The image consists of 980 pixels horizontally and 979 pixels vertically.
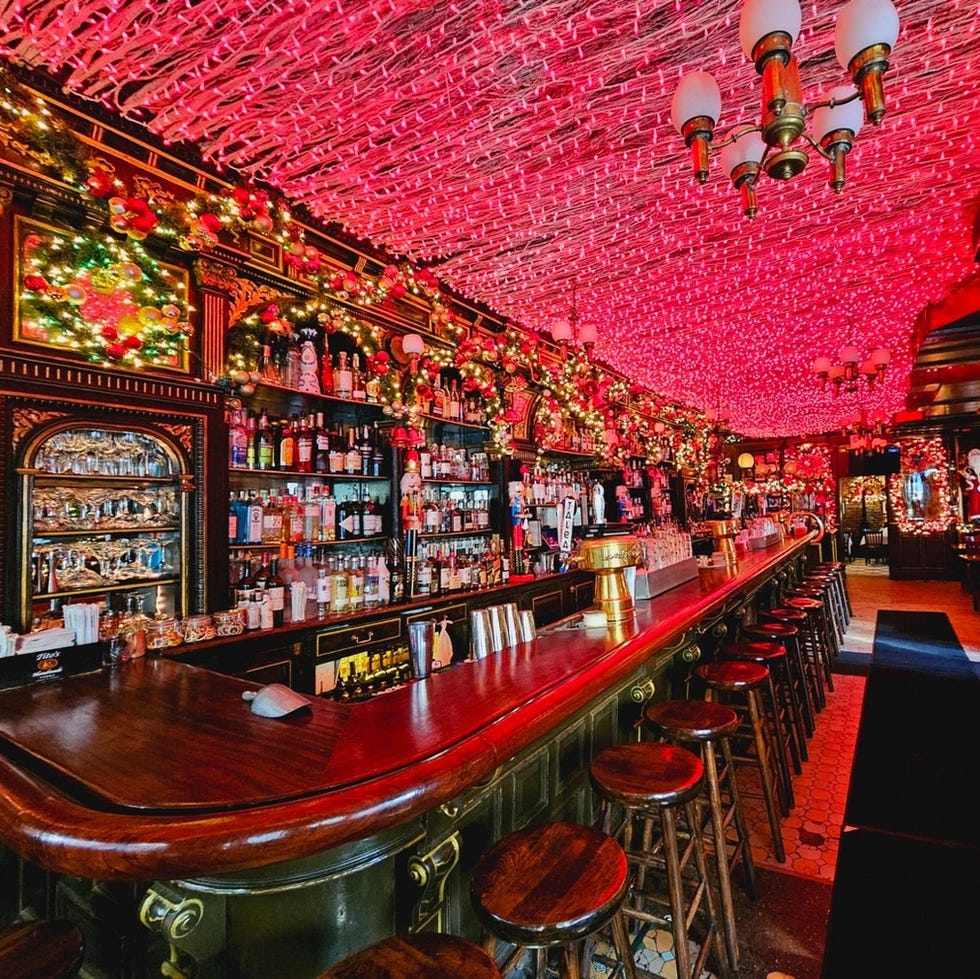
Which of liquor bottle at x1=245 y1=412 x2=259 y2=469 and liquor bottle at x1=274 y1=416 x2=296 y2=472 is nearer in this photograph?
liquor bottle at x1=245 y1=412 x2=259 y2=469

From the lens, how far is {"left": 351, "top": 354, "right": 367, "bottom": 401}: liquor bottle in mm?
3756

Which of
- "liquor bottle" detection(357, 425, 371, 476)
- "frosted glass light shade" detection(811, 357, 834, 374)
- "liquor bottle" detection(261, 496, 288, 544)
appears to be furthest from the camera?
"frosted glass light shade" detection(811, 357, 834, 374)

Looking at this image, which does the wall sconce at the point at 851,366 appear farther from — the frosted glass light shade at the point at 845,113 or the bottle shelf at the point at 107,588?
the bottle shelf at the point at 107,588

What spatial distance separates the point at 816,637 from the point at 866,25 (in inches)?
178

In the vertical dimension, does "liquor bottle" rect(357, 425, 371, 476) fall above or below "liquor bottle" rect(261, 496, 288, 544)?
above

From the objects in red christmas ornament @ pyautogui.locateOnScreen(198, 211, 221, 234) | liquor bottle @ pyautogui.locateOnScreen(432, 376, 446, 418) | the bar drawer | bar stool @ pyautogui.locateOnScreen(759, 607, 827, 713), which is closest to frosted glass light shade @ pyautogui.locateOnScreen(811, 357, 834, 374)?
bar stool @ pyautogui.locateOnScreen(759, 607, 827, 713)

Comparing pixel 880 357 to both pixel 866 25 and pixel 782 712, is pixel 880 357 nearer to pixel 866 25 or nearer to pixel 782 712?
pixel 782 712

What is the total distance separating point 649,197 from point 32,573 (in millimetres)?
3411

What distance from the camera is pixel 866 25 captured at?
5.31 feet

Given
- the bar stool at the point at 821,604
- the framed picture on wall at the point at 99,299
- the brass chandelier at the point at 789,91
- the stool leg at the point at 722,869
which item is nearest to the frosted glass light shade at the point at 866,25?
the brass chandelier at the point at 789,91

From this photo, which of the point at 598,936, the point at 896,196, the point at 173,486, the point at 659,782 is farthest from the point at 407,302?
the point at 598,936

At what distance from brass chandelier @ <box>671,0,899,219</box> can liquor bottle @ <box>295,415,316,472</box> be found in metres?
2.62

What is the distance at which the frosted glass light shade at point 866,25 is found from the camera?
1588mm

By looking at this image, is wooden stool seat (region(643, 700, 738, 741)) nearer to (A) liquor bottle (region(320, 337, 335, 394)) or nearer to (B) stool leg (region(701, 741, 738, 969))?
(B) stool leg (region(701, 741, 738, 969))
